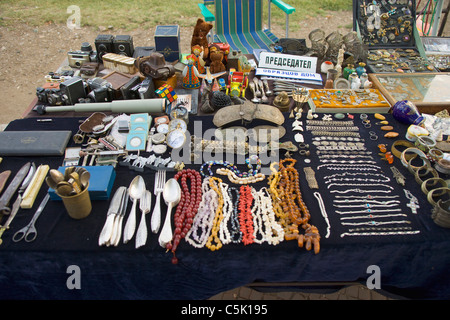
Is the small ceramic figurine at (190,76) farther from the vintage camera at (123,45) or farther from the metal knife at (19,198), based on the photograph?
the metal knife at (19,198)

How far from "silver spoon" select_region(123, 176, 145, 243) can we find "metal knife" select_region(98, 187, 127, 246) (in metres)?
0.07

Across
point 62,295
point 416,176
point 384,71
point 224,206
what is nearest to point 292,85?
point 384,71

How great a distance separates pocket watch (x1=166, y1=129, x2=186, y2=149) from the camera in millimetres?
2820

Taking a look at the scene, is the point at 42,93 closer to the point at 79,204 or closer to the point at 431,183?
the point at 79,204

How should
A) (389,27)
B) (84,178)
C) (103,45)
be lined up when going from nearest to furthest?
(84,178) < (103,45) < (389,27)

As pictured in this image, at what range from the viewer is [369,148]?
2.87 meters

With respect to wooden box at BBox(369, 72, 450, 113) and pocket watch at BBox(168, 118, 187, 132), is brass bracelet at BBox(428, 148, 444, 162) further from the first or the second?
pocket watch at BBox(168, 118, 187, 132)

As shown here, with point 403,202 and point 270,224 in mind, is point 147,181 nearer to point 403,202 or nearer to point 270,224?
point 270,224

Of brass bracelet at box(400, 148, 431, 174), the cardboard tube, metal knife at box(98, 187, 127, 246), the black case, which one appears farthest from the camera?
the black case

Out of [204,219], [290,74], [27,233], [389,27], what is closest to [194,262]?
[204,219]

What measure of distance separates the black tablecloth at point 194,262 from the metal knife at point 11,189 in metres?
0.11

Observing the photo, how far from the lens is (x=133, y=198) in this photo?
2346 millimetres

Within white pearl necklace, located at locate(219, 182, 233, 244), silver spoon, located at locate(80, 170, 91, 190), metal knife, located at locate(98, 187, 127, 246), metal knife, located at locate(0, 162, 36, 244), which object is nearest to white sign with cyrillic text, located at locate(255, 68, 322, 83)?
white pearl necklace, located at locate(219, 182, 233, 244)

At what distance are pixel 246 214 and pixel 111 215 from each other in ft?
3.00
